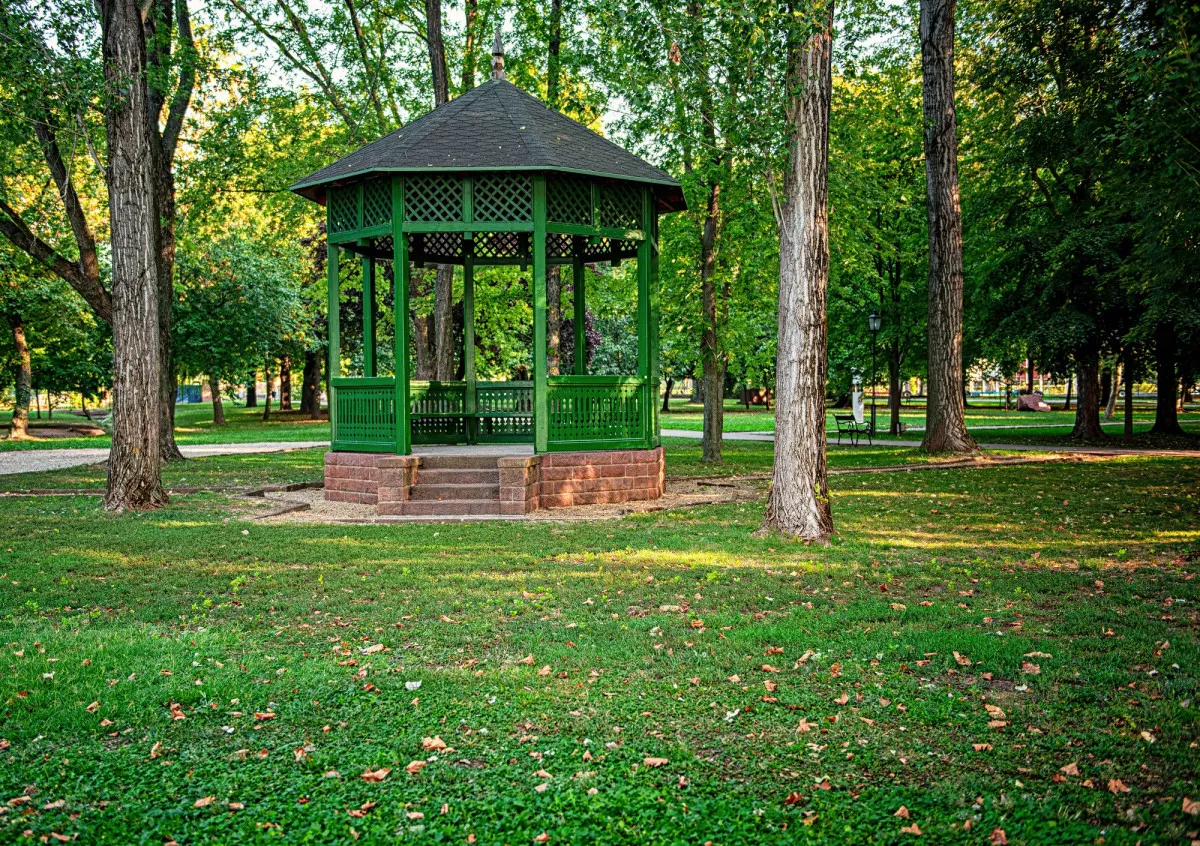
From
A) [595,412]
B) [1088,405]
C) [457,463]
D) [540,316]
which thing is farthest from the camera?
[1088,405]

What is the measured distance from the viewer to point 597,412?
1309 centimetres

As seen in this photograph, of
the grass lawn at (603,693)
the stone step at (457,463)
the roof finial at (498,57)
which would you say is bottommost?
the grass lawn at (603,693)

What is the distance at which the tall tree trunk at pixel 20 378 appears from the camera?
27.9 m

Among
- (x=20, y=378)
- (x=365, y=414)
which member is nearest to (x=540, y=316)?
(x=365, y=414)

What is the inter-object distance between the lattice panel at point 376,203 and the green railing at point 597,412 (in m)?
3.29

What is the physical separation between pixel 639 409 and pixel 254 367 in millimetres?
26951

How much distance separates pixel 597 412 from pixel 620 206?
307 cm

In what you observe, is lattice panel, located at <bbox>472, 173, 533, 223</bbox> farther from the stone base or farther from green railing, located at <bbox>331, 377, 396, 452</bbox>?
the stone base

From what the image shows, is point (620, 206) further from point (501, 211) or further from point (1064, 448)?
point (1064, 448)

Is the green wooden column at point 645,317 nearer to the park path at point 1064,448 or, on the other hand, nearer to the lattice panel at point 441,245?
the lattice panel at point 441,245

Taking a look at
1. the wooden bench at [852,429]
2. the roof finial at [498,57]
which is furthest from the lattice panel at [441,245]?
the wooden bench at [852,429]

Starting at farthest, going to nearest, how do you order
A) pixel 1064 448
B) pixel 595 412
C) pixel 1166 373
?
pixel 1166 373
pixel 1064 448
pixel 595 412

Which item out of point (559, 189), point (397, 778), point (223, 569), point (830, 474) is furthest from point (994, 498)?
point (397, 778)

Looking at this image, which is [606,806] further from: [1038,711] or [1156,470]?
[1156,470]
